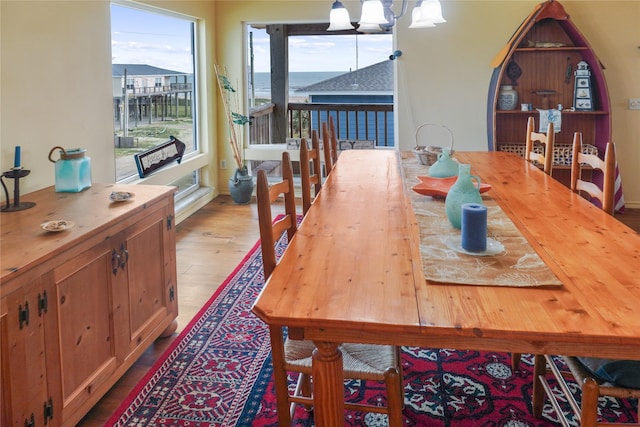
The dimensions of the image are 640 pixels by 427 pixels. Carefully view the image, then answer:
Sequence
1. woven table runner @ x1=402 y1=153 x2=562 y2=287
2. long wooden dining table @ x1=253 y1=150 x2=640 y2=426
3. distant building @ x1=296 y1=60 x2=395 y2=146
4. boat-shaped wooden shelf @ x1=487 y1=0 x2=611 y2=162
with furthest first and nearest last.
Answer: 1. distant building @ x1=296 y1=60 x2=395 y2=146
2. boat-shaped wooden shelf @ x1=487 y1=0 x2=611 y2=162
3. woven table runner @ x1=402 y1=153 x2=562 y2=287
4. long wooden dining table @ x1=253 y1=150 x2=640 y2=426

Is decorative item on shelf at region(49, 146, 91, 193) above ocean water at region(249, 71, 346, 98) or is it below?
below

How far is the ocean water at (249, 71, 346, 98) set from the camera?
6.54 m

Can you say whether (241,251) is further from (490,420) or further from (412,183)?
(490,420)

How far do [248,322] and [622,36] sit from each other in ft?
14.8

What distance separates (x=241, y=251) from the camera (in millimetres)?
4387

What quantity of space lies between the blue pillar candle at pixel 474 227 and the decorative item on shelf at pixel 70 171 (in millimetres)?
1871

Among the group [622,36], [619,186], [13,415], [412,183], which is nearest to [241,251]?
[412,183]

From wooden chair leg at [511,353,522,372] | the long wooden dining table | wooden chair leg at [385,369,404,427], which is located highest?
the long wooden dining table

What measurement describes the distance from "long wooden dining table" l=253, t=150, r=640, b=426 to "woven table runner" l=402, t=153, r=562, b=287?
3 cm

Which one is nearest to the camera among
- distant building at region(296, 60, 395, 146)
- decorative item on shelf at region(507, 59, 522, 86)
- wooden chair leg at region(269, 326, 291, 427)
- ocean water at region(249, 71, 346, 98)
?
wooden chair leg at region(269, 326, 291, 427)

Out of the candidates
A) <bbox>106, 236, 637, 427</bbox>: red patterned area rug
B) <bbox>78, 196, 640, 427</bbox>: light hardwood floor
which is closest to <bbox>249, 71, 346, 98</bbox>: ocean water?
<bbox>78, 196, 640, 427</bbox>: light hardwood floor

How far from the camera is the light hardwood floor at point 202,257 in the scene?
8.29 ft


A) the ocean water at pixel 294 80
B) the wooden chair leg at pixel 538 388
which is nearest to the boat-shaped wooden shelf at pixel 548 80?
the ocean water at pixel 294 80

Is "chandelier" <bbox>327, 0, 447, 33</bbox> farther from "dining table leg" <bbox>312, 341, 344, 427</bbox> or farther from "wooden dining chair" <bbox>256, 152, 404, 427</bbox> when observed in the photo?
"dining table leg" <bbox>312, 341, 344, 427</bbox>
